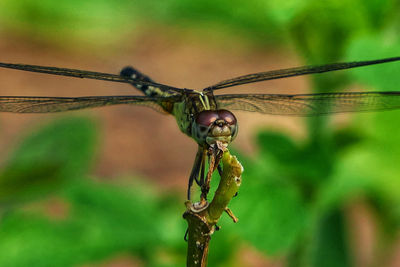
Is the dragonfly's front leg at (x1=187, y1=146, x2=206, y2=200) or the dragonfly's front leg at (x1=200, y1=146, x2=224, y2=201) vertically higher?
the dragonfly's front leg at (x1=187, y1=146, x2=206, y2=200)

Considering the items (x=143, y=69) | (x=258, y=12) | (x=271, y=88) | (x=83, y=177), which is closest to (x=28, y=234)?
(x=83, y=177)

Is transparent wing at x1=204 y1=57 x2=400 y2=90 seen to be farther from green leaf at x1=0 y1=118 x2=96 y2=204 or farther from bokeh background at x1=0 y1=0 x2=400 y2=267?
green leaf at x1=0 y1=118 x2=96 y2=204

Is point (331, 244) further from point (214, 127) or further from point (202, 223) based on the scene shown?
point (202, 223)

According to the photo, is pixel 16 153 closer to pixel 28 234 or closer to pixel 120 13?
pixel 28 234

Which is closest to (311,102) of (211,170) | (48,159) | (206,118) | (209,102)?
(209,102)

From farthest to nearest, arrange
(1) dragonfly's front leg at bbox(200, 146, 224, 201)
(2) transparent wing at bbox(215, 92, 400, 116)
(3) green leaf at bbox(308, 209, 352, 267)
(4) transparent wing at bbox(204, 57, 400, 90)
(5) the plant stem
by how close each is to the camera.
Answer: (3) green leaf at bbox(308, 209, 352, 267) → (2) transparent wing at bbox(215, 92, 400, 116) → (4) transparent wing at bbox(204, 57, 400, 90) → (1) dragonfly's front leg at bbox(200, 146, 224, 201) → (5) the plant stem

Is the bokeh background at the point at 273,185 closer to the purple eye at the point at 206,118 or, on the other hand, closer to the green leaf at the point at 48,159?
the green leaf at the point at 48,159

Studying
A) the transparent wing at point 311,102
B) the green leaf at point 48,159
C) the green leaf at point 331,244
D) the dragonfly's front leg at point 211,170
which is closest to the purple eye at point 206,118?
the dragonfly's front leg at point 211,170

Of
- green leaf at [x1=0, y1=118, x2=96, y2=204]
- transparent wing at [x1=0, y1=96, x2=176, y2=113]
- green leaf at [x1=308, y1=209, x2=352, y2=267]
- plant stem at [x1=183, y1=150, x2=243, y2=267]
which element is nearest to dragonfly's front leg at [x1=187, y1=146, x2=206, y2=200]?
transparent wing at [x1=0, y1=96, x2=176, y2=113]
